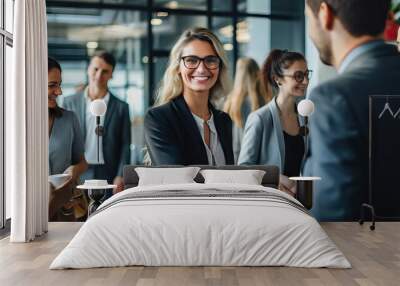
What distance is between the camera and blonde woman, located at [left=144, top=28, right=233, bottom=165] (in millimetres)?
7867

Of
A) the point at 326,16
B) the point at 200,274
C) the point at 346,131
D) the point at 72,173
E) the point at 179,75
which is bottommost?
the point at 200,274

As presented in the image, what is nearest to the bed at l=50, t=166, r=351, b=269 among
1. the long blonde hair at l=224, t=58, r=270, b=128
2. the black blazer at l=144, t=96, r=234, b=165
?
the black blazer at l=144, t=96, r=234, b=165

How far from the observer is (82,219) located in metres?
7.98

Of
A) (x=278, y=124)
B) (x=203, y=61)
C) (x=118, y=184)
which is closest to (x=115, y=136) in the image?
(x=118, y=184)

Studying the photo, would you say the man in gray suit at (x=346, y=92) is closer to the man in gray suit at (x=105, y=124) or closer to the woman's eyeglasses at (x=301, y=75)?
the woman's eyeglasses at (x=301, y=75)

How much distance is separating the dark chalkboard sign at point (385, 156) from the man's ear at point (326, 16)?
1046 millimetres

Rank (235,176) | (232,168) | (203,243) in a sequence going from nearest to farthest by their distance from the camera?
(203,243) < (235,176) < (232,168)

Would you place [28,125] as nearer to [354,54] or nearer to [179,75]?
[179,75]

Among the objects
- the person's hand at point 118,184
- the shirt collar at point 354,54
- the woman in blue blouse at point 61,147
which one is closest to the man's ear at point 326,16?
the shirt collar at point 354,54

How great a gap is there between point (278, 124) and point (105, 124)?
7.05 feet

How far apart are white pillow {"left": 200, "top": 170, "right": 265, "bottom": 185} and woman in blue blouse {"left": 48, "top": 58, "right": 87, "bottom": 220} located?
1652 millimetres

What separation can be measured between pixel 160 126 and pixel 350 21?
2665 millimetres

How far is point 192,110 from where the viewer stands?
7.92 meters

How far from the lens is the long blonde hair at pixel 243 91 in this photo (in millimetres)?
7973
